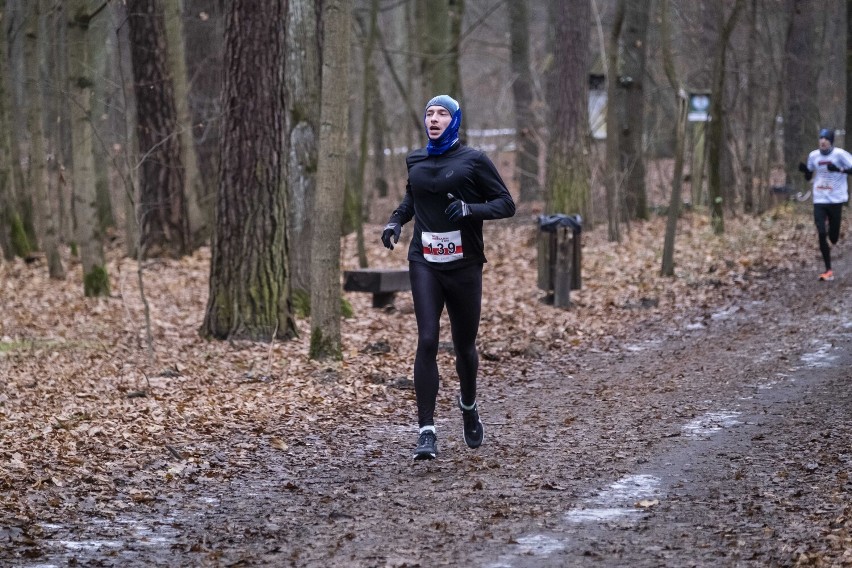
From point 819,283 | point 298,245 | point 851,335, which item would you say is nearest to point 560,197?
point 819,283

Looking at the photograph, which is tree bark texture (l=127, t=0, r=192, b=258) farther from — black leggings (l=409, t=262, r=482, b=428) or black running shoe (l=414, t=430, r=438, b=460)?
black running shoe (l=414, t=430, r=438, b=460)

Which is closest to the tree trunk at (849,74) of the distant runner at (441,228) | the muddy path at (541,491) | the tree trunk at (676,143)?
the tree trunk at (676,143)

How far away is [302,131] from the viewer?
13.2 meters

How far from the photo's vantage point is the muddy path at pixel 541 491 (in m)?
5.09

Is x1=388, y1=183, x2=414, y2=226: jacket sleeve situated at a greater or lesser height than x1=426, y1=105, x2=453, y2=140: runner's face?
lesser

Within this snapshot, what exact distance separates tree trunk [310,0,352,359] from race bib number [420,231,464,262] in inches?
126

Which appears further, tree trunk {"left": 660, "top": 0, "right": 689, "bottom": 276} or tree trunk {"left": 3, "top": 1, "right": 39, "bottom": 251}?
tree trunk {"left": 3, "top": 1, "right": 39, "bottom": 251}

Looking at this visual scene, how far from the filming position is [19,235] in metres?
21.8

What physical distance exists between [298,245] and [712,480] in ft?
27.1

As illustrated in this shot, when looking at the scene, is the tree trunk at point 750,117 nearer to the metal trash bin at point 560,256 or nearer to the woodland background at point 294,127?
the woodland background at point 294,127

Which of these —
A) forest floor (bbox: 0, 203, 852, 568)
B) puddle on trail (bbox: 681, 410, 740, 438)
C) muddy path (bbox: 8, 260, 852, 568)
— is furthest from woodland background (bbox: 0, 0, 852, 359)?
puddle on trail (bbox: 681, 410, 740, 438)

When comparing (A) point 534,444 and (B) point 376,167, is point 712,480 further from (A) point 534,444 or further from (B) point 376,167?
(B) point 376,167

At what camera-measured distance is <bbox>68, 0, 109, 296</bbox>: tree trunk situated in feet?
47.1

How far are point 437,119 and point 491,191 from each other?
0.57 m
